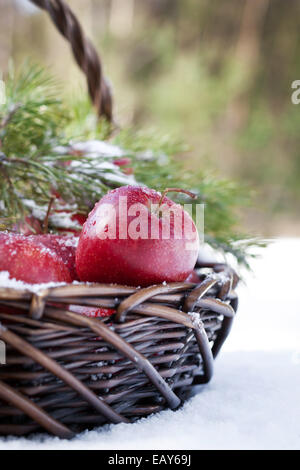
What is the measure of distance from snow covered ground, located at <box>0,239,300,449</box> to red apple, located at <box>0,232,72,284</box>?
10cm

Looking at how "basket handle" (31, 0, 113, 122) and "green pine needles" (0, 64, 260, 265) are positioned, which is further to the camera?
"basket handle" (31, 0, 113, 122)

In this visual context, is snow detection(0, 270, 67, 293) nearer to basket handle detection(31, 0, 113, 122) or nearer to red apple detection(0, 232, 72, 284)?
red apple detection(0, 232, 72, 284)

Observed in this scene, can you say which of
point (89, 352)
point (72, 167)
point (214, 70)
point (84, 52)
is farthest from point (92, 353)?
point (214, 70)

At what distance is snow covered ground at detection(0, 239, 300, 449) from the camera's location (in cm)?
28

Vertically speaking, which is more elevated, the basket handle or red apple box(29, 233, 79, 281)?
the basket handle

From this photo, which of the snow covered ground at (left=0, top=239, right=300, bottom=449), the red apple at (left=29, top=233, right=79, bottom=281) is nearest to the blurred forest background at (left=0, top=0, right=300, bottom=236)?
the snow covered ground at (left=0, top=239, right=300, bottom=449)

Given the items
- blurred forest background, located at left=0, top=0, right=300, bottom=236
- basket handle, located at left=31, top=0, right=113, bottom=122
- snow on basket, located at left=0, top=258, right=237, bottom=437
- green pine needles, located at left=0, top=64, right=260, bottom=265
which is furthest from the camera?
blurred forest background, located at left=0, top=0, right=300, bottom=236

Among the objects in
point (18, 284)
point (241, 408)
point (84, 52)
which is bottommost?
point (241, 408)

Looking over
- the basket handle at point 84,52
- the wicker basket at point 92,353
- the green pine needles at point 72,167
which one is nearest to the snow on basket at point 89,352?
the wicker basket at point 92,353

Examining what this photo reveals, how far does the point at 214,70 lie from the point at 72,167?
3.20 metres

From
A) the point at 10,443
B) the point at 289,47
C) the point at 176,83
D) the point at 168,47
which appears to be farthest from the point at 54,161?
the point at 289,47

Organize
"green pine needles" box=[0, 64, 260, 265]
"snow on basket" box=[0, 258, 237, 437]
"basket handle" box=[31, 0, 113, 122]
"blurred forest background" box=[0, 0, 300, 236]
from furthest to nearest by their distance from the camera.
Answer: "blurred forest background" box=[0, 0, 300, 236] → "basket handle" box=[31, 0, 113, 122] → "green pine needles" box=[0, 64, 260, 265] → "snow on basket" box=[0, 258, 237, 437]

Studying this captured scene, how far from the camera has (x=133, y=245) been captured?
33 centimetres

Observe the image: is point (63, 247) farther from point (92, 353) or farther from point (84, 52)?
point (84, 52)
